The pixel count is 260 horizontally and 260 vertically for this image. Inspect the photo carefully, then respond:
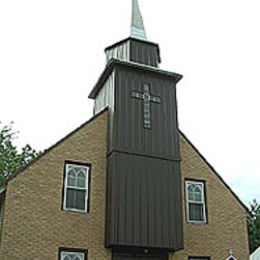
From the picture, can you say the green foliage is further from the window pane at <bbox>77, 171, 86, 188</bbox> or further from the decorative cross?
the window pane at <bbox>77, 171, 86, 188</bbox>

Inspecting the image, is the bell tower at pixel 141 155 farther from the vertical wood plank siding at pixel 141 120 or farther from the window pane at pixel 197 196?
the window pane at pixel 197 196

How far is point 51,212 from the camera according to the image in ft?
43.8

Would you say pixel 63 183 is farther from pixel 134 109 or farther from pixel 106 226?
pixel 134 109

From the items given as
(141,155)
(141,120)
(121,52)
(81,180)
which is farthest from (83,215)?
(121,52)

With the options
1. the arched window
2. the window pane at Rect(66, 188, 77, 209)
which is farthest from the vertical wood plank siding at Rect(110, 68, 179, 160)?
the arched window

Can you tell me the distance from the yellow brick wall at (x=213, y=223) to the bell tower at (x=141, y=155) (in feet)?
3.44

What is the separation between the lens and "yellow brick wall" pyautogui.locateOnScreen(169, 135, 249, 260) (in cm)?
1497

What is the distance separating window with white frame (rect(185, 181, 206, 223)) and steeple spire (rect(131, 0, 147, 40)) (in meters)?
6.30

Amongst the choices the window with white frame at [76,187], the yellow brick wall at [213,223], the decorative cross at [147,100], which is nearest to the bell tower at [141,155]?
the decorative cross at [147,100]

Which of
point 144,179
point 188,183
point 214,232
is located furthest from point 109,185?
point 214,232

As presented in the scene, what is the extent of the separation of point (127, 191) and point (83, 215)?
162 centimetres

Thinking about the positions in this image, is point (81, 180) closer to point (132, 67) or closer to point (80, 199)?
point (80, 199)

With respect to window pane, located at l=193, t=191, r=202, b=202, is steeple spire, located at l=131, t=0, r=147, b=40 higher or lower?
higher

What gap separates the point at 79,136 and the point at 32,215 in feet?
10.5
